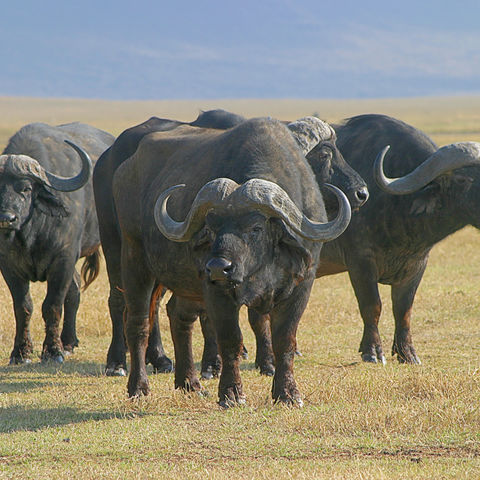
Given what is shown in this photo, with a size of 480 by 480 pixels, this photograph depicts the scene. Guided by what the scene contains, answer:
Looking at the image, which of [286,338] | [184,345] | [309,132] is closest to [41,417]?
[184,345]

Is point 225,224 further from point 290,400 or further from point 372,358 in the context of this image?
point 372,358

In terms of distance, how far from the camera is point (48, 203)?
993 cm

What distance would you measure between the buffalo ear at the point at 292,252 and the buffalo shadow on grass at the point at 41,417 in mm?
1529

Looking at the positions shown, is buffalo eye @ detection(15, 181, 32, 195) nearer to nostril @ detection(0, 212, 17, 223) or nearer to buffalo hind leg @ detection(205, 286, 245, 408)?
nostril @ detection(0, 212, 17, 223)

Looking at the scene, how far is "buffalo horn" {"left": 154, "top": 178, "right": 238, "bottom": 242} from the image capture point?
6227mm

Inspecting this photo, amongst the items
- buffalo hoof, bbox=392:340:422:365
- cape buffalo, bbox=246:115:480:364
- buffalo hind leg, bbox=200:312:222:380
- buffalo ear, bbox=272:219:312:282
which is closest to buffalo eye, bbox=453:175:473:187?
cape buffalo, bbox=246:115:480:364

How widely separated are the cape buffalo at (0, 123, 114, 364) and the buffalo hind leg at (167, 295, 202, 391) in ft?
8.40

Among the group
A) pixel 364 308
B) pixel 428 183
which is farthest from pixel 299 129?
pixel 364 308

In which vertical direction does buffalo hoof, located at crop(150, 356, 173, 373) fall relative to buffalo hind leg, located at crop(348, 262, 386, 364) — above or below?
below

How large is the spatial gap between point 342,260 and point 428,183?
136 cm

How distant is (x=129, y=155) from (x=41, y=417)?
9.40 ft

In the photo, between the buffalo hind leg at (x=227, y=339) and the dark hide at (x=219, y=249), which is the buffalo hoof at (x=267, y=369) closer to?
the dark hide at (x=219, y=249)

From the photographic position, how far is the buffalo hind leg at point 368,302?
9.20 metres

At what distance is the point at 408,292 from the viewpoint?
9.47m
